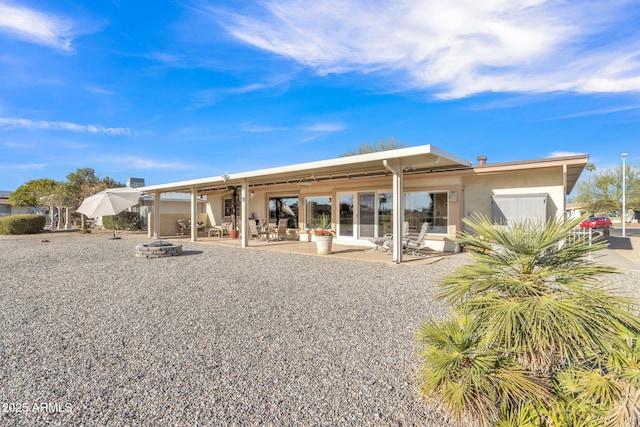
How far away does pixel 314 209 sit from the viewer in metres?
13.9

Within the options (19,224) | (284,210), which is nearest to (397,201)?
(284,210)

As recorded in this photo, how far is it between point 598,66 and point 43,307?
1525cm

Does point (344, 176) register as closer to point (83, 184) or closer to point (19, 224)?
point (19, 224)

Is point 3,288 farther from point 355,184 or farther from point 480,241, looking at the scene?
point 355,184

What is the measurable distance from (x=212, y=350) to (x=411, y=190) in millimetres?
9387

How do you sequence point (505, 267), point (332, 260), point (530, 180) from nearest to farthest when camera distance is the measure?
point (505, 267), point (332, 260), point (530, 180)

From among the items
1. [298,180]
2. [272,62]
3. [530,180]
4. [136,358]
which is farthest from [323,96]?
[136,358]

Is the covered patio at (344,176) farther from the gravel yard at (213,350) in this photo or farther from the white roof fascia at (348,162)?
the gravel yard at (213,350)

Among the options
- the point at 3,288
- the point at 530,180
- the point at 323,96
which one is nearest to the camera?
the point at 3,288

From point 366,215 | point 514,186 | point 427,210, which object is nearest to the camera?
point 514,186

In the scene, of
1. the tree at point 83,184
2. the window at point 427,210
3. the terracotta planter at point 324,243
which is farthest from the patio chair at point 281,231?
the tree at point 83,184

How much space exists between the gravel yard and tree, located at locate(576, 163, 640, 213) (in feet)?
97.4

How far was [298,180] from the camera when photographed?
529 inches

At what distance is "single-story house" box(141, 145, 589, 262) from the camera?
27.3ft
